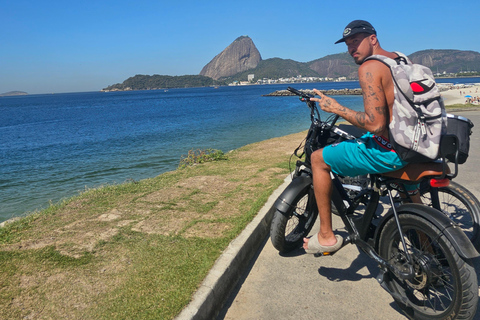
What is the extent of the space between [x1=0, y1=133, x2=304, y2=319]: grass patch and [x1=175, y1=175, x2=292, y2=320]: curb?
84mm

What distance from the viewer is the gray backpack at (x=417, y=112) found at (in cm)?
264

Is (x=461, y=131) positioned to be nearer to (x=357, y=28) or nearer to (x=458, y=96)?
(x=357, y=28)

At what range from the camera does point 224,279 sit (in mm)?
3373

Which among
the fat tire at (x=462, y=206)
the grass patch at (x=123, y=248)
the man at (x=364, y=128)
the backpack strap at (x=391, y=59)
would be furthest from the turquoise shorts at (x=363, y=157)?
the grass patch at (x=123, y=248)

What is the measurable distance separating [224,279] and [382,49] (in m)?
2.46

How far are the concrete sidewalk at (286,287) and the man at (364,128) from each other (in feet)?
1.39

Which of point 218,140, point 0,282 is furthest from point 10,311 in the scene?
point 218,140

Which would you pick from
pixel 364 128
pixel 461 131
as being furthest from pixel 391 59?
pixel 461 131

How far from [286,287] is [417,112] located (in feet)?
6.56

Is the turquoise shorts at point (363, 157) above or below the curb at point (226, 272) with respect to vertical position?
above

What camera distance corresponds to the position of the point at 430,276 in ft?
9.25

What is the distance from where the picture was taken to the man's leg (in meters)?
3.36

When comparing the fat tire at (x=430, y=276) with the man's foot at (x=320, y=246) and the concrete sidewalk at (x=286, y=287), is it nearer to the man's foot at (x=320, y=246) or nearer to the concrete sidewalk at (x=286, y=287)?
the concrete sidewalk at (x=286, y=287)

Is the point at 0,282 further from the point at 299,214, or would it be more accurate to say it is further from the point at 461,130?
the point at 461,130
